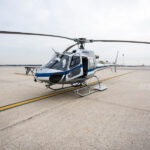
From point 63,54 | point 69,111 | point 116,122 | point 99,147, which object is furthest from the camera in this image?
point 63,54

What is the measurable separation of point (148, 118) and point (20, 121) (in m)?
3.27

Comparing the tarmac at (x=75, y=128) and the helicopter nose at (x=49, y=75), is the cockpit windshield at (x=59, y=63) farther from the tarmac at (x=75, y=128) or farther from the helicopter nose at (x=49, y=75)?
the tarmac at (x=75, y=128)

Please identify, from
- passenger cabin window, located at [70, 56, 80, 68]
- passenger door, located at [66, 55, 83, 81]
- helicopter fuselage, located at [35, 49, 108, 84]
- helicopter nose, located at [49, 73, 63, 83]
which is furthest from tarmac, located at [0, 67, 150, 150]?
passenger cabin window, located at [70, 56, 80, 68]

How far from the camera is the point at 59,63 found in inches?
187

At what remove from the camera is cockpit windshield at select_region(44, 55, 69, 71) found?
4.64 metres

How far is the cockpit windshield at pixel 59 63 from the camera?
182 inches

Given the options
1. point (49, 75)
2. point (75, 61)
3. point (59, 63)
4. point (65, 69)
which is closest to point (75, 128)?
point (49, 75)

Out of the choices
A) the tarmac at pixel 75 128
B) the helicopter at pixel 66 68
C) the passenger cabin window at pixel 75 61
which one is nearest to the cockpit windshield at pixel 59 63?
the helicopter at pixel 66 68

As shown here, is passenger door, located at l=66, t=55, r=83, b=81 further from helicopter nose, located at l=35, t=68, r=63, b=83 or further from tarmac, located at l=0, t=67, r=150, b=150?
tarmac, located at l=0, t=67, r=150, b=150

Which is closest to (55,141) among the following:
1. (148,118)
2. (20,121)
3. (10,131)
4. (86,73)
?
(10,131)

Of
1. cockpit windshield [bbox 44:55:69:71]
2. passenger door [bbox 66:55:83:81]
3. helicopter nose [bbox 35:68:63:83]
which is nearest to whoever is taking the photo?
helicopter nose [bbox 35:68:63:83]

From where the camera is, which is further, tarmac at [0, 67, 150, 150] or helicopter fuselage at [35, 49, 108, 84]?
helicopter fuselage at [35, 49, 108, 84]

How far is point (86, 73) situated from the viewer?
5820 millimetres

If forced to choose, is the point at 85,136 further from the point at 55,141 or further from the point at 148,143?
the point at 148,143
